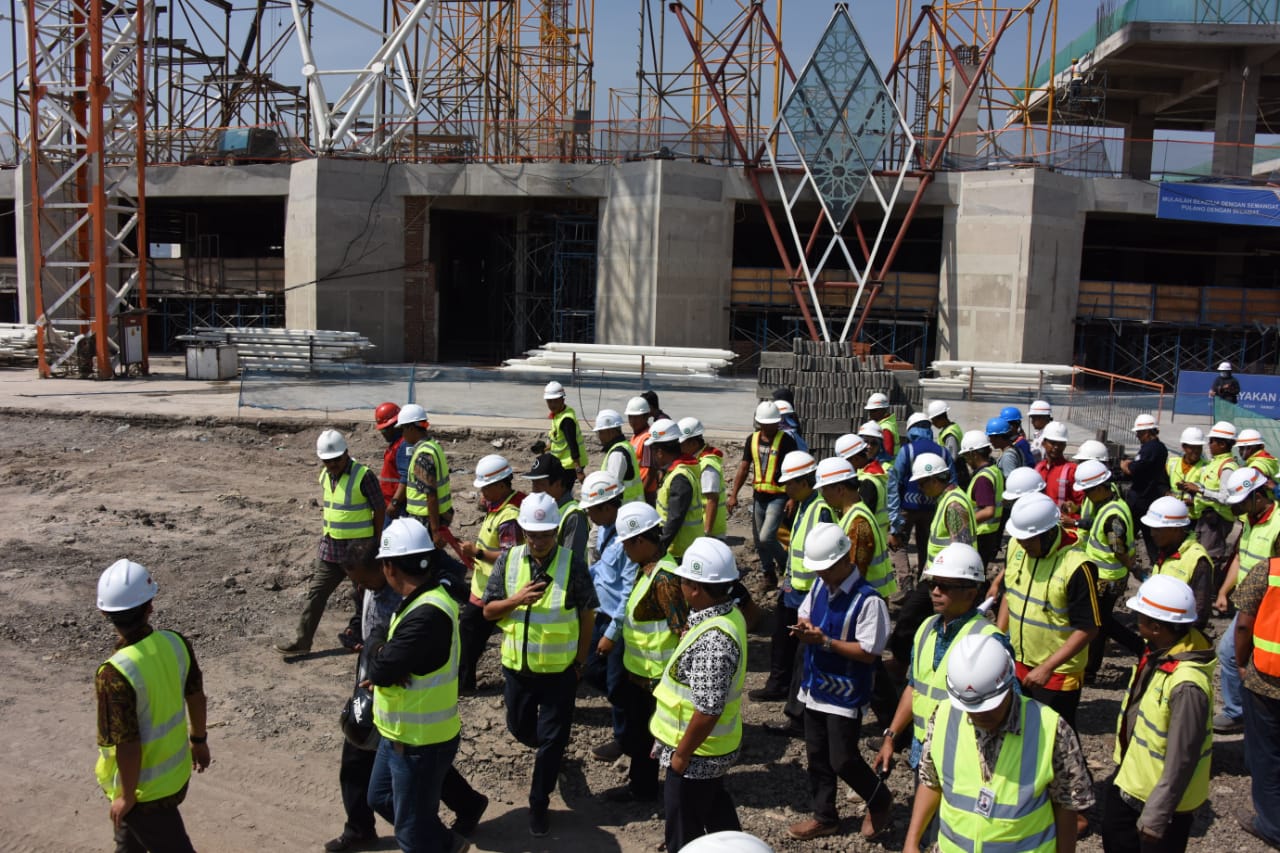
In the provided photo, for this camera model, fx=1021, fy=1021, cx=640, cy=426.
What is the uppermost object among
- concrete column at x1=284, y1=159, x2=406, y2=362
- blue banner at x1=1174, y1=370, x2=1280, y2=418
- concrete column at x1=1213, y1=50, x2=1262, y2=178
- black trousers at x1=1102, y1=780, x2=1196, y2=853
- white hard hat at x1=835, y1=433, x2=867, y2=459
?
concrete column at x1=1213, y1=50, x2=1262, y2=178

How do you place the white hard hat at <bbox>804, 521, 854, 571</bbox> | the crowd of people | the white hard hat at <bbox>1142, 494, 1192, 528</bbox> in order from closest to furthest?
the crowd of people, the white hard hat at <bbox>804, 521, 854, 571</bbox>, the white hard hat at <bbox>1142, 494, 1192, 528</bbox>

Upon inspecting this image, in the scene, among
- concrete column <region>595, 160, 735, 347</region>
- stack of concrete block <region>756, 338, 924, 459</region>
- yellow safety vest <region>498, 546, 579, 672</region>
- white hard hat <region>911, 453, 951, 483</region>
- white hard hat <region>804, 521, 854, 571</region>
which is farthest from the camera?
concrete column <region>595, 160, 735, 347</region>

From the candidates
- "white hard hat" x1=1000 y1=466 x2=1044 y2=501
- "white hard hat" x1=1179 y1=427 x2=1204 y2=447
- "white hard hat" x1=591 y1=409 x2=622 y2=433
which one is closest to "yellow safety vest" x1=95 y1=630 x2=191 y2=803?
"white hard hat" x1=591 y1=409 x2=622 y2=433

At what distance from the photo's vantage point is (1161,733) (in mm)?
3961

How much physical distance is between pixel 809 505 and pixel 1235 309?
25015 mm

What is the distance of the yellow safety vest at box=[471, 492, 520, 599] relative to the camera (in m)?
6.27

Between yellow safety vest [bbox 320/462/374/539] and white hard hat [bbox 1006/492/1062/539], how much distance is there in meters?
4.47

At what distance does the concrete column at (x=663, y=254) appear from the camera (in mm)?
25469

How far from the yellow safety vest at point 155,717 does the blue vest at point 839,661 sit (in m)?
2.82

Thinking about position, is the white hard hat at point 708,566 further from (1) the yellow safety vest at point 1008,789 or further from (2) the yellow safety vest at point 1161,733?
(2) the yellow safety vest at point 1161,733

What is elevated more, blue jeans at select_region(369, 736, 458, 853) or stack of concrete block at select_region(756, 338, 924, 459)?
stack of concrete block at select_region(756, 338, 924, 459)

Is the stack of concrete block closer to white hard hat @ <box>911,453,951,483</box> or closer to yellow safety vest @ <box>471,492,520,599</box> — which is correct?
white hard hat @ <box>911,453,951,483</box>

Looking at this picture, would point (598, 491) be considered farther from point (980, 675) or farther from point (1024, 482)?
point (980, 675)

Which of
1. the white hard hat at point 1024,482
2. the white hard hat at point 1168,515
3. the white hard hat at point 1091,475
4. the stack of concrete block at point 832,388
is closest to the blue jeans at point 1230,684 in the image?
the white hard hat at point 1091,475
